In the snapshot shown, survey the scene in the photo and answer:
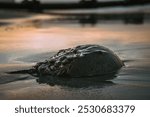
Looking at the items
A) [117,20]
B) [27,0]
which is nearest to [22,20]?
[27,0]

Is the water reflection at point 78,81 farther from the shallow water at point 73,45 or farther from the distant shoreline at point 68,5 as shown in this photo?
the distant shoreline at point 68,5

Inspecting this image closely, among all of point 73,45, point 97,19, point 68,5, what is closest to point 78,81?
point 73,45

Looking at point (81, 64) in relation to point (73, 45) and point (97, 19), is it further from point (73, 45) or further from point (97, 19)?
point (97, 19)

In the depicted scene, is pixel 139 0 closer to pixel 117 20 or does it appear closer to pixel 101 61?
pixel 117 20

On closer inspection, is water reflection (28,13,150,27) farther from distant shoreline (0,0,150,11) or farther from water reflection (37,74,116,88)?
water reflection (37,74,116,88)

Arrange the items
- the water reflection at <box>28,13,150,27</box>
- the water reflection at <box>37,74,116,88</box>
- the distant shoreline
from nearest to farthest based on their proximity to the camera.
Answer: the water reflection at <box>37,74,116,88</box> < the water reflection at <box>28,13,150,27</box> < the distant shoreline

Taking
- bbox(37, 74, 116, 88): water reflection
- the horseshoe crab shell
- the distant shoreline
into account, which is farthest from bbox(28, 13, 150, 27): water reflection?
bbox(37, 74, 116, 88): water reflection
